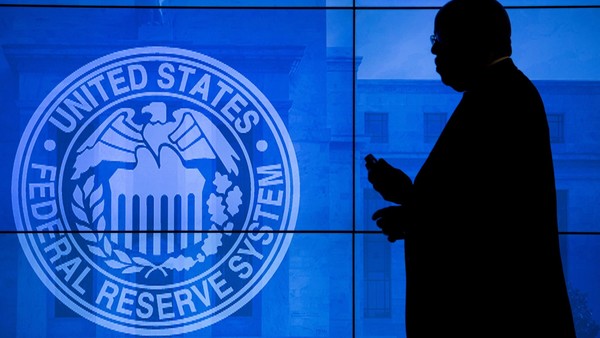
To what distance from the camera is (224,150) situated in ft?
11.5

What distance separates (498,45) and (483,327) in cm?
53

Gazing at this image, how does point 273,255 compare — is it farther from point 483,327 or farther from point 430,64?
point 483,327

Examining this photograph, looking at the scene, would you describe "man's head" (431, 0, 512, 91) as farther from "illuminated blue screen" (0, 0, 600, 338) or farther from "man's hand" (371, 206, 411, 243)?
"illuminated blue screen" (0, 0, 600, 338)

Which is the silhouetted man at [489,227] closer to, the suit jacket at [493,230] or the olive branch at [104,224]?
→ the suit jacket at [493,230]

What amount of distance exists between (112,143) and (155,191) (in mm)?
332

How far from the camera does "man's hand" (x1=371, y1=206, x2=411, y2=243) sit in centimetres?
121

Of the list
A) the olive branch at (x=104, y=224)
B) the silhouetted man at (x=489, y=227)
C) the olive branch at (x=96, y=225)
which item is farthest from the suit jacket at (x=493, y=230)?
the olive branch at (x=96, y=225)

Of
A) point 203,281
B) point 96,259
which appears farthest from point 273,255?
point 96,259

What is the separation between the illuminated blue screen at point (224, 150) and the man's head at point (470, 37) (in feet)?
6.81

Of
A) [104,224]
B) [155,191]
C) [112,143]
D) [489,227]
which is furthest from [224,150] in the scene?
[489,227]

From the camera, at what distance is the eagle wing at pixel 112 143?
135 inches

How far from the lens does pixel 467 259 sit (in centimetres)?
117

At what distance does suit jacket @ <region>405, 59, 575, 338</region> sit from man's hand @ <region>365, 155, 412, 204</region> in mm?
61

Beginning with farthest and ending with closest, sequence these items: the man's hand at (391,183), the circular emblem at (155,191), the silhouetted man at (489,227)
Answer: the circular emblem at (155,191), the man's hand at (391,183), the silhouetted man at (489,227)
